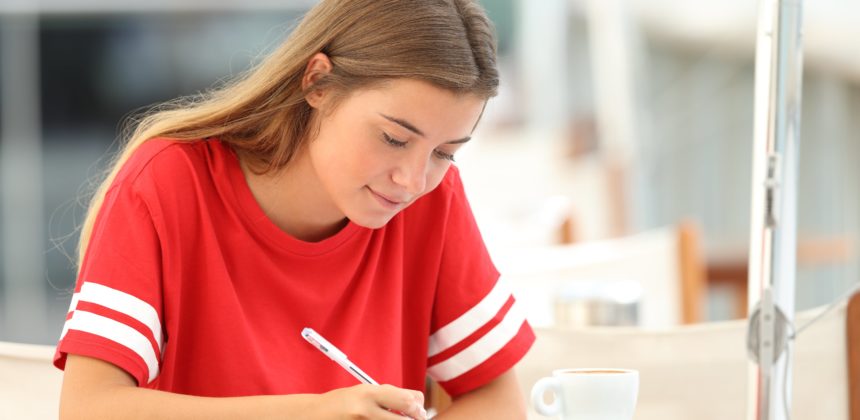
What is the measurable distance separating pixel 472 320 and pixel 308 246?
195 millimetres

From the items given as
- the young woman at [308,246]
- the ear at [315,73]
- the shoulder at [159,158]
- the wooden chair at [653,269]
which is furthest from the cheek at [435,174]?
the wooden chair at [653,269]

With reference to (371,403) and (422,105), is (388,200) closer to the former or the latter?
(422,105)

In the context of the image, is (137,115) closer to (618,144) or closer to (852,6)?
(852,6)

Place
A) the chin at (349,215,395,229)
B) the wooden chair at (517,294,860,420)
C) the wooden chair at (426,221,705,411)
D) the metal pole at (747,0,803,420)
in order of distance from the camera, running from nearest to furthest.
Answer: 1. the metal pole at (747,0,803,420)
2. the chin at (349,215,395,229)
3. the wooden chair at (517,294,860,420)
4. the wooden chair at (426,221,705,411)

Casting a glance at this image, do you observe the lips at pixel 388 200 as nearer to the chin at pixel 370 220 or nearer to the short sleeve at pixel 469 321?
the chin at pixel 370 220

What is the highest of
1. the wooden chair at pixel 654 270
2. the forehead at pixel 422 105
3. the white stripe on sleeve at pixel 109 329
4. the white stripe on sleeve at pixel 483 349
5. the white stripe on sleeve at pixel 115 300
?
the forehead at pixel 422 105

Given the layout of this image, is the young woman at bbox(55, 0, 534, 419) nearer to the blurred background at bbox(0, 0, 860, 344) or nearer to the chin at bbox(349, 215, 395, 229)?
the chin at bbox(349, 215, 395, 229)

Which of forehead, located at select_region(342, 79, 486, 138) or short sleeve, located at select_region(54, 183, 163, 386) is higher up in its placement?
forehead, located at select_region(342, 79, 486, 138)

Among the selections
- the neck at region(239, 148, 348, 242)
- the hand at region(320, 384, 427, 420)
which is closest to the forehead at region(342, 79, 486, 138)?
the neck at region(239, 148, 348, 242)

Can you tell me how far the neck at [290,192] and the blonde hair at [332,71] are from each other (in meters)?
0.01

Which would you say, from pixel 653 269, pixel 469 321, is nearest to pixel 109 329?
pixel 469 321

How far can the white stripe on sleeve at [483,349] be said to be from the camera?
1.25 meters

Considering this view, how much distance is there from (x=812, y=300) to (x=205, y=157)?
17.0ft

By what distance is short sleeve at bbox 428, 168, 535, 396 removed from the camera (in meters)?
1.25
